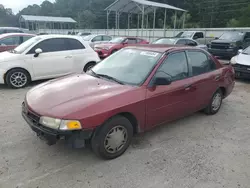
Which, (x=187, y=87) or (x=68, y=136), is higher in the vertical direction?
(x=187, y=87)

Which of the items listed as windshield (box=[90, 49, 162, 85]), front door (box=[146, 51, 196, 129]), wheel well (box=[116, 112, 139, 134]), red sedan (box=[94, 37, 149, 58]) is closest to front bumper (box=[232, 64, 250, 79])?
front door (box=[146, 51, 196, 129])

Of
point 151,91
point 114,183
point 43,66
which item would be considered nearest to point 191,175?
point 114,183

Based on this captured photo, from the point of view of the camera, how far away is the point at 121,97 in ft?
9.42

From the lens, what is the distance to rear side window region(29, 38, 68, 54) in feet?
21.3

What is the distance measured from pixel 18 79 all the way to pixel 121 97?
15.1 ft

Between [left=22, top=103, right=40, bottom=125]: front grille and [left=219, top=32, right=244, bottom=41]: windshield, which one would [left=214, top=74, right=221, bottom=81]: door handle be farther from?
[left=219, top=32, right=244, bottom=41]: windshield

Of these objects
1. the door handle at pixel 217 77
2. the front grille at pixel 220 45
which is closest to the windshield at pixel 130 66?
the door handle at pixel 217 77

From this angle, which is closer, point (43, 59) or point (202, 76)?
point (202, 76)

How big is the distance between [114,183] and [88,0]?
262 feet

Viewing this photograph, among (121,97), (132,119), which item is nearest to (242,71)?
(132,119)

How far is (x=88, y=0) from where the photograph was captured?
73.8m

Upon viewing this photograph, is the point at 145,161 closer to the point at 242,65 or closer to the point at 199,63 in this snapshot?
the point at 199,63

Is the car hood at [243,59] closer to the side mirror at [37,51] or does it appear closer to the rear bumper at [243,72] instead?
the rear bumper at [243,72]

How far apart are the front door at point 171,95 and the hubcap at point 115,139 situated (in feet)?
1.52
